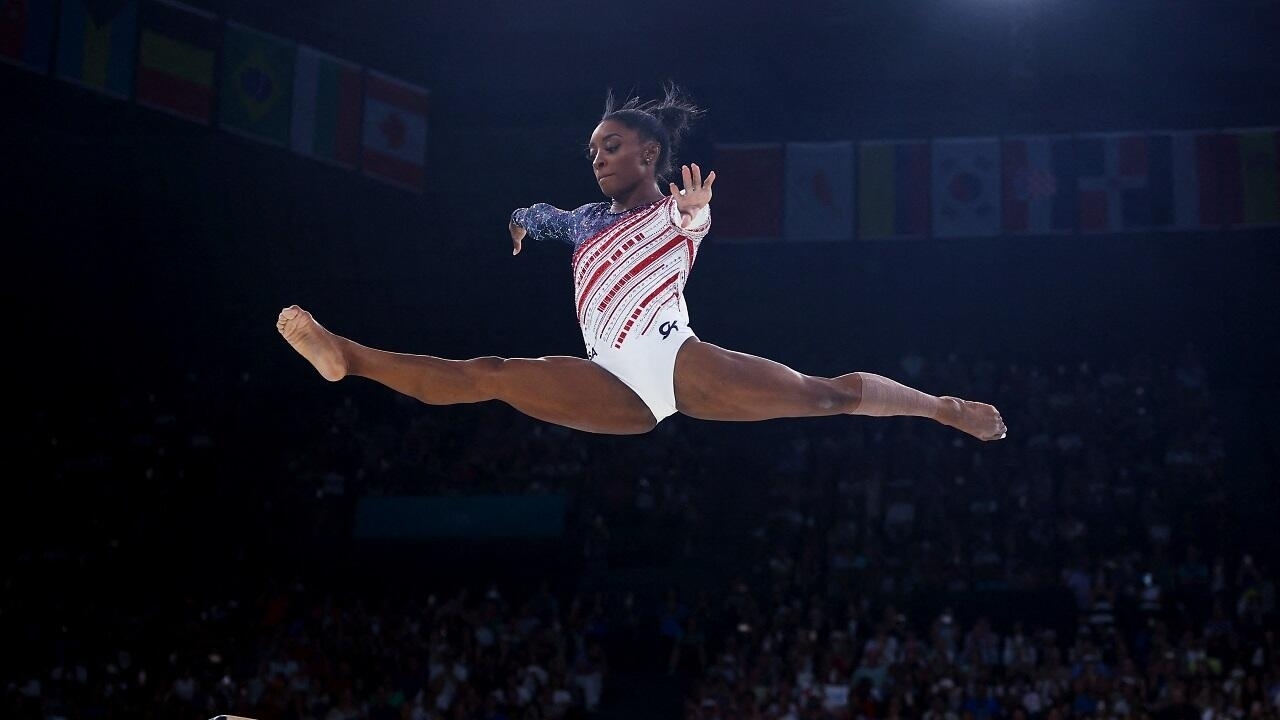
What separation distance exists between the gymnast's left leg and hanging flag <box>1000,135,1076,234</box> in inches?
467

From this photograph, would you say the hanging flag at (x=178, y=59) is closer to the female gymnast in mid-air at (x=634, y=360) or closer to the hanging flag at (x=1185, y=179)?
the female gymnast in mid-air at (x=634, y=360)

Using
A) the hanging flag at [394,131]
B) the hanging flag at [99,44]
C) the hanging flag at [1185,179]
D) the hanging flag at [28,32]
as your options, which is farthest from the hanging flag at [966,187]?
the hanging flag at [28,32]

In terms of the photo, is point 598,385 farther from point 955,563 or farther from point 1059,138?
point 1059,138

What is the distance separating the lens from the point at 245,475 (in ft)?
54.9

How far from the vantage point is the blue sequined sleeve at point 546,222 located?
5.25 metres

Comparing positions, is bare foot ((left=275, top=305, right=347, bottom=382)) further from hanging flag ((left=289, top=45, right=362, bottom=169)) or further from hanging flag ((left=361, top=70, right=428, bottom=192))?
hanging flag ((left=361, top=70, right=428, bottom=192))

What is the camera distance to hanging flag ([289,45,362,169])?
15188 mm

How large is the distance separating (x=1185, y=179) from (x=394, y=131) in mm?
9738

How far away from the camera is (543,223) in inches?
210

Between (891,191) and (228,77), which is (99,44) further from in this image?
(891,191)

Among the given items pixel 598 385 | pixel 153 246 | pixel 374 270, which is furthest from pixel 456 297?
pixel 598 385

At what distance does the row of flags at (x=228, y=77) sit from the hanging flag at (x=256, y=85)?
0.01 m

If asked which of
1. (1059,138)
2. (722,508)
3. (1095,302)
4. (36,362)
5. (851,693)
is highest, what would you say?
(1059,138)

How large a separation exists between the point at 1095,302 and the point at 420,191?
9503mm
